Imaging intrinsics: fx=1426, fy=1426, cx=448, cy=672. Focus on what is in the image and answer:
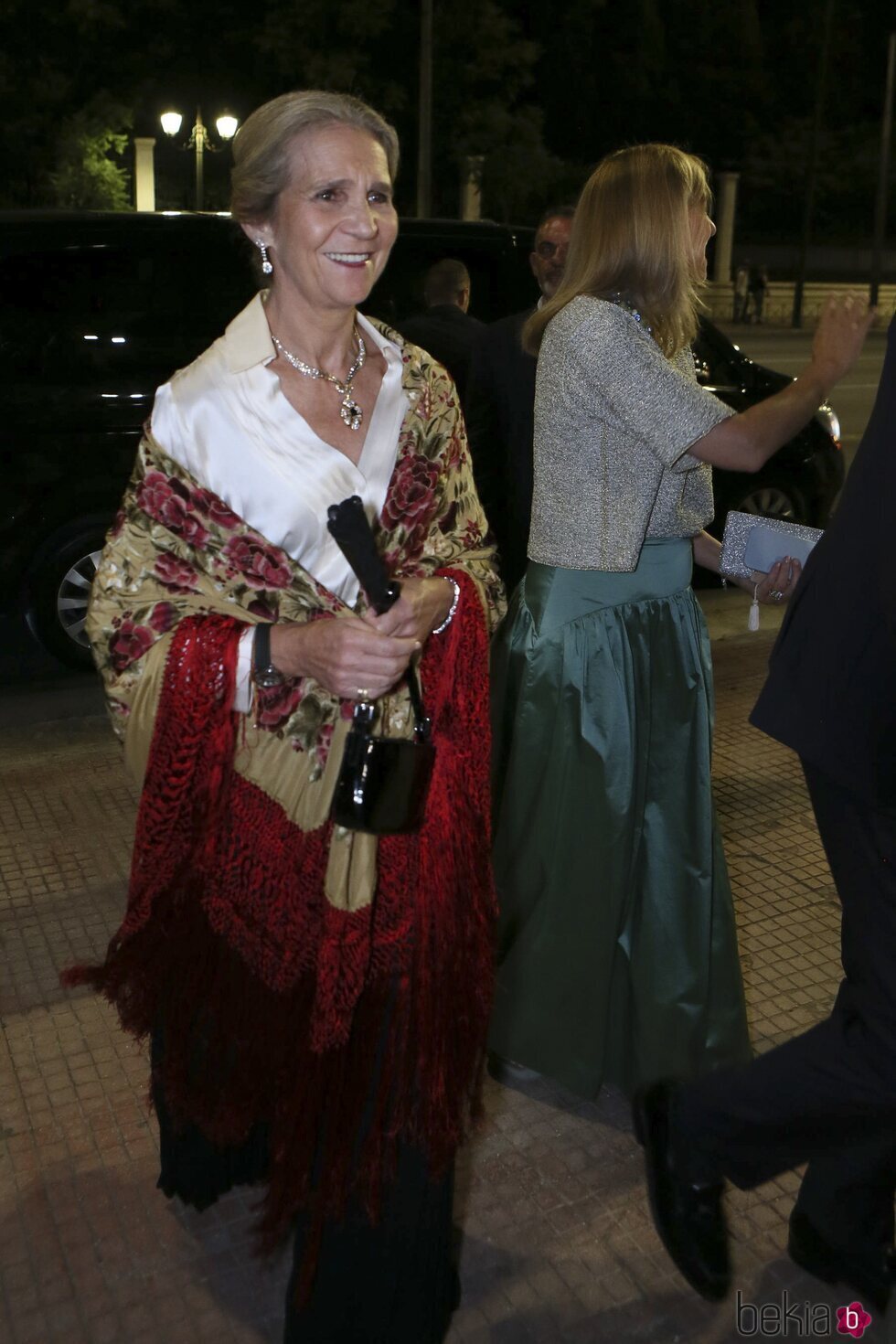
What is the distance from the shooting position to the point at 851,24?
163 ft

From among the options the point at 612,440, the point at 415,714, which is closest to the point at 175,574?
the point at 415,714

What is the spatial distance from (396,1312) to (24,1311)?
680 millimetres

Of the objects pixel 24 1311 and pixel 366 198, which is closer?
pixel 366 198

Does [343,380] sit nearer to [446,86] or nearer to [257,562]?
[257,562]

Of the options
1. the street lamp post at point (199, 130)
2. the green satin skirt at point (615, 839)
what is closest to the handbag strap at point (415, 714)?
the green satin skirt at point (615, 839)

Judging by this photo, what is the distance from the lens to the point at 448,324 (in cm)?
612

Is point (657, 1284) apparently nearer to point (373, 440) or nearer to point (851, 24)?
point (373, 440)

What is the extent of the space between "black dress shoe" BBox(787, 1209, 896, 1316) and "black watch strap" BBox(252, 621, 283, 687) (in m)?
1.41

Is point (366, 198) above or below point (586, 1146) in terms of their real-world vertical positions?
above

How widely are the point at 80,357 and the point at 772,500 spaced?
4.02 meters

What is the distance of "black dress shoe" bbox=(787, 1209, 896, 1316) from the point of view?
2.51 m

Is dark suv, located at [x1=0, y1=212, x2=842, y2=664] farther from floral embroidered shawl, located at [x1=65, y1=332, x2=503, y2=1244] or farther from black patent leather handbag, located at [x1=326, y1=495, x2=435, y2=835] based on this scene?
black patent leather handbag, located at [x1=326, y1=495, x2=435, y2=835]

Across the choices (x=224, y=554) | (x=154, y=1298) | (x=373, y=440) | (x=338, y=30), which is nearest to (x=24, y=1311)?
(x=154, y=1298)

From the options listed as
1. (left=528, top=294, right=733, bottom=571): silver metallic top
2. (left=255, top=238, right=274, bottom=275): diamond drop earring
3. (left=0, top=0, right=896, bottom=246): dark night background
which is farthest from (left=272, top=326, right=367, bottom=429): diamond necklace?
(left=0, top=0, right=896, bottom=246): dark night background
